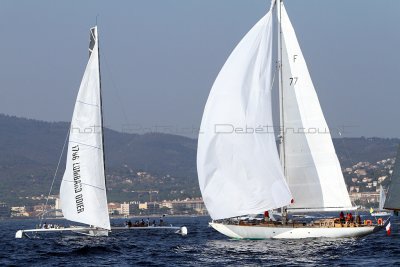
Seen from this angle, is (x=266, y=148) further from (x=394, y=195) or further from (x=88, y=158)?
(x=88, y=158)

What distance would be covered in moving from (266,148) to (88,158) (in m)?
11.9

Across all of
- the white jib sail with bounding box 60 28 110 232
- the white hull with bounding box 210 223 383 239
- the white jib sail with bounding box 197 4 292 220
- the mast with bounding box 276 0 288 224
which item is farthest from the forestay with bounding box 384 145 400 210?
the white jib sail with bounding box 60 28 110 232

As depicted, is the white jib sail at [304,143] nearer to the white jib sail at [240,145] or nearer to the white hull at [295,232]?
the white hull at [295,232]

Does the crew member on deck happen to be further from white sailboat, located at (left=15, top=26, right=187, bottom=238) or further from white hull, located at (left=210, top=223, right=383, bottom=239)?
white sailboat, located at (left=15, top=26, right=187, bottom=238)

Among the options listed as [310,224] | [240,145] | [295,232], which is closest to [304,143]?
[240,145]

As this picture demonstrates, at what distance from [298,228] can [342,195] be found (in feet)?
11.5

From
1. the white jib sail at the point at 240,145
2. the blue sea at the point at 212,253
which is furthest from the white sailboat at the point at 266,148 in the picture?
the blue sea at the point at 212,253

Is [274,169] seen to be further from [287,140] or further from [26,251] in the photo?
[26,251]

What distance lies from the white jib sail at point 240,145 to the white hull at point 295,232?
1422 mm

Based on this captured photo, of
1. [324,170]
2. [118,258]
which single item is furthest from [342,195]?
[118,258]

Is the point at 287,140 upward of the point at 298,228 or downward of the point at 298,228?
upward

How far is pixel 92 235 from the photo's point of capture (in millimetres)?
61156

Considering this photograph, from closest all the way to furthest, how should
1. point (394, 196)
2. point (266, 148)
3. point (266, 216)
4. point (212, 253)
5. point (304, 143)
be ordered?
point (212, 253)
point (394, 196)
point (266, 148)
point (266, 216)
point (304, 143)

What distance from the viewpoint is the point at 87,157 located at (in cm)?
5922
